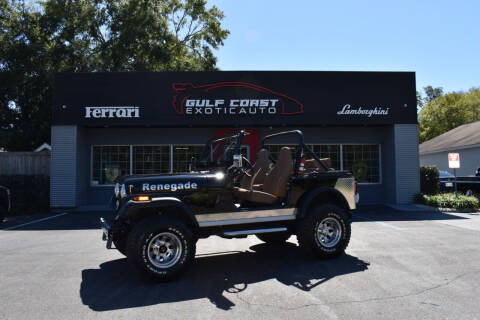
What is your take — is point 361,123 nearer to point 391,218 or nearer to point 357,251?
point 391,218

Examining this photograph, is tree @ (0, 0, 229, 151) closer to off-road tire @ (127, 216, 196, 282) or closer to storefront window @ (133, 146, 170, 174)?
storefront window @ (133, 146, 170, 174)

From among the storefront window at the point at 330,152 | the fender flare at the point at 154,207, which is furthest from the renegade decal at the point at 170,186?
the storefront window at the point at 330,152

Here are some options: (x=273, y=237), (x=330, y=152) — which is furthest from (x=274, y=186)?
(x=330, y=152)

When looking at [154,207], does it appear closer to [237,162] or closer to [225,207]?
[225,207]

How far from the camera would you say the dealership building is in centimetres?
1348

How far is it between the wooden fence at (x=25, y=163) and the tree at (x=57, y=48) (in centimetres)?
770

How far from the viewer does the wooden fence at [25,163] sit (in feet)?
46.0

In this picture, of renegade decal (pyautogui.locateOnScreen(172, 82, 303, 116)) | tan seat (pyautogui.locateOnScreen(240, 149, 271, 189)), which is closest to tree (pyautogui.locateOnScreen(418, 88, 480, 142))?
renegade decal (pyautogui.locateOnScreen(172, 82, 303, 116))

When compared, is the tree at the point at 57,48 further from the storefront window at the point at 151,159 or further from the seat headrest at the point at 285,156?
the seat headrest at the point at 285,156

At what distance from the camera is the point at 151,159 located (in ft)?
47.7

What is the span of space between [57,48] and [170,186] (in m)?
21.8

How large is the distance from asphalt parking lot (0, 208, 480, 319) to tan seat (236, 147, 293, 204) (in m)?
1.04

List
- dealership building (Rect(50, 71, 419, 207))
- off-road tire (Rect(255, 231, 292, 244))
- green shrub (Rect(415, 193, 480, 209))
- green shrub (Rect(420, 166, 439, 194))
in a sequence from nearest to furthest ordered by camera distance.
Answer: off-road tire (Rect(255, 231, 292, 244)) < green shrub (Rect(415, 193, 480, 209)) < dealership building (Rect(50, 71, 419, 207)) < green shrub (Rect(420, 166, 439, 194))

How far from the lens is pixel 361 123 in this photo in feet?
46.0
